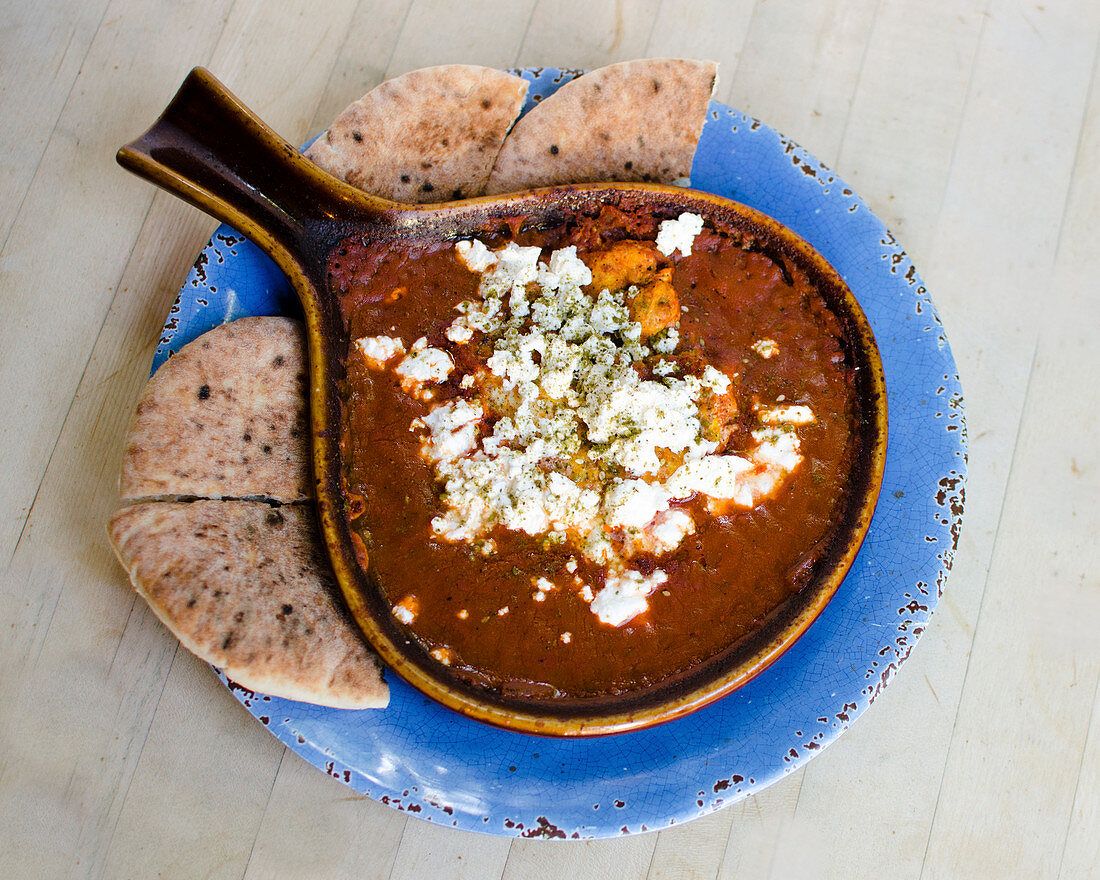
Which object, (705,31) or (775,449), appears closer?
(775,449)

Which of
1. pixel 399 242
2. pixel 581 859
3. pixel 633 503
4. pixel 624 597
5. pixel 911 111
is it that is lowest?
pixel 581 859

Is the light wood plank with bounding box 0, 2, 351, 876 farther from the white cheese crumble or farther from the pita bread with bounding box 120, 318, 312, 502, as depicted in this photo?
the white cheese crumble

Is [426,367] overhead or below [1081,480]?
below

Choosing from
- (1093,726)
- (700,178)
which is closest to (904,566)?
(1093,726)

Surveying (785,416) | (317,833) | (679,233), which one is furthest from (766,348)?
(317,833)

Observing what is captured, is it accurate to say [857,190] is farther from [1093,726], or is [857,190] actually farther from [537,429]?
[1093,726]

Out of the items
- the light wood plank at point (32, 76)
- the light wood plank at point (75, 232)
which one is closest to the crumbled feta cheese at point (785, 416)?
the light wood plank at point (75, 232)

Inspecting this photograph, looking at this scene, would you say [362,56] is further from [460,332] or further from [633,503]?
[633,503]
